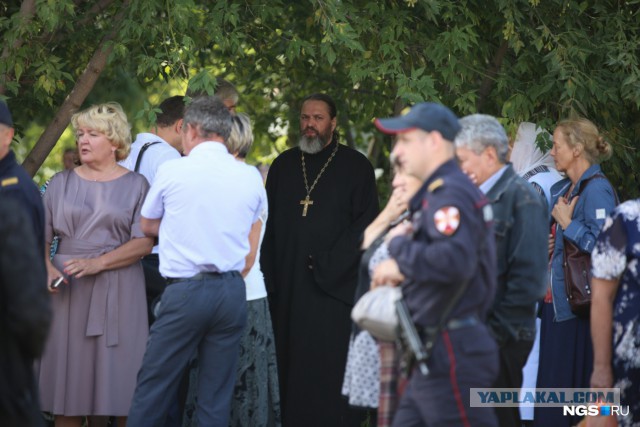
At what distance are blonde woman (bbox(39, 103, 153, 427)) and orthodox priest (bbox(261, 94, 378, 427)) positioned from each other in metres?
1.58

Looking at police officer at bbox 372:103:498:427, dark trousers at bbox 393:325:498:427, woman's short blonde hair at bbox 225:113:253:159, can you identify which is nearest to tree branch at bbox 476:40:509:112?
woman's short blonde hair at bbox 225:113:253:159

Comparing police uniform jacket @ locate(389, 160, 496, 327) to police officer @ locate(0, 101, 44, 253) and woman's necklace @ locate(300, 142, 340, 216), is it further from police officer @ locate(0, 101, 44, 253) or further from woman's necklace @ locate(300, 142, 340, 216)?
woman's necklace @ locate(300, 142, 340, 216)

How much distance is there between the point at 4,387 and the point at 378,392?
166 cm

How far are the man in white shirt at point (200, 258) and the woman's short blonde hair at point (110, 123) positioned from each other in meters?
0.65

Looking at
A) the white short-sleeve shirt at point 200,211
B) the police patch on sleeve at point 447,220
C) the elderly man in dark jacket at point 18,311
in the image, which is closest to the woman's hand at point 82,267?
the white short-sleeve shirt at point 200,211

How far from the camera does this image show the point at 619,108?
7562 mm

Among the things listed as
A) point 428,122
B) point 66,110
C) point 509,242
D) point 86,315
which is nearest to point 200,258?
point 86,315

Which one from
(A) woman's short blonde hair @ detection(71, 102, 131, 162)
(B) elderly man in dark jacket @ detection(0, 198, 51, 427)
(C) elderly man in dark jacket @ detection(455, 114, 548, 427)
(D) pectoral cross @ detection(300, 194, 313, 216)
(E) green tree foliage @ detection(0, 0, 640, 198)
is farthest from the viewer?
(D) pectoral cross @ detection(300, 194, 313, 216)

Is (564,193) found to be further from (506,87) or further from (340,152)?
(340,152)

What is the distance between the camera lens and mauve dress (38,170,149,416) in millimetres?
6219

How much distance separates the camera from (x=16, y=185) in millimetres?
4941

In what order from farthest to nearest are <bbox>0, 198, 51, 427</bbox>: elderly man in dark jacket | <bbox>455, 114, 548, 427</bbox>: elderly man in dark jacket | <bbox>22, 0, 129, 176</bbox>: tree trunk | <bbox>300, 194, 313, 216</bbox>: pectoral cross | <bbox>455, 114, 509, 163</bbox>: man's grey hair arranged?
<bbox>300, 194, 313, 216</bbox>: pectoral cross < <bbox>22, 0, 129, 176</bbox>: tree trunk < <bbox>455, 114, 509, 163</bbox>: man's grey hair < <bbox>455, 114, 548, 427</bbox>: elderly man in dark jacket < <bbox>0, 198, 51, 427</bbox>: elderly man in dark jacket

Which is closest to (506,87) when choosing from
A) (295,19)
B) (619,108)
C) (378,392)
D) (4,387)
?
(619,108)

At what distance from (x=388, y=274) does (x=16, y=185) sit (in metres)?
1.82
